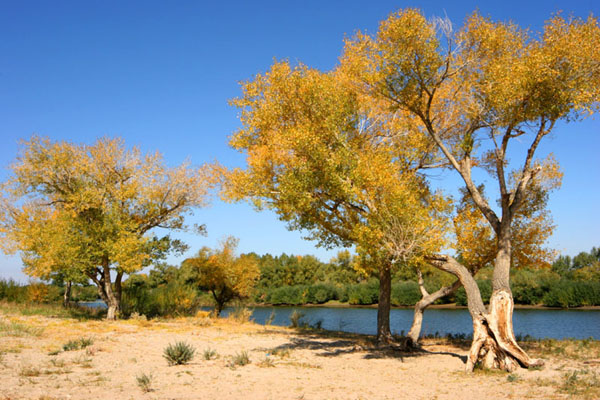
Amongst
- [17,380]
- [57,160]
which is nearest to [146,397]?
[17,380]

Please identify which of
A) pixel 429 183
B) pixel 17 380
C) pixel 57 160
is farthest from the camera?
pixel 57 160

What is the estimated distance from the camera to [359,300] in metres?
59.1

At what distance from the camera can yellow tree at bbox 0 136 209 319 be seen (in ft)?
58.4

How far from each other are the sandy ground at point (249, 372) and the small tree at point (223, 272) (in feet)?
34.2

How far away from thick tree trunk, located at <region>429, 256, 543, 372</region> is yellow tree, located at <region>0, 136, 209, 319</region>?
13.9 metres

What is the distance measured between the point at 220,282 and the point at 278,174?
14.1 metres

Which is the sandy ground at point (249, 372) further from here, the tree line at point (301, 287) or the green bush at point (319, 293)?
the green bush at point (319, 293)

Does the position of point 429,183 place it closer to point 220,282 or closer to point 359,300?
point 220,282

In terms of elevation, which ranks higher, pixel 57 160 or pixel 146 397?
pixel 57 160

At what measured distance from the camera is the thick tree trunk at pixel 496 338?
9.70m

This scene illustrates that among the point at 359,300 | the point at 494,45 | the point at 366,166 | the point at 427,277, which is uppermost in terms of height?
the point at 494,45

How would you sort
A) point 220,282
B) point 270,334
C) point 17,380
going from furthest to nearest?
point 220,282 → point 270,334 → point 17,380

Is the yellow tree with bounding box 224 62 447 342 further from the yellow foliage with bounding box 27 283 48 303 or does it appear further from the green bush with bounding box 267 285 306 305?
the green bush with bounding box 267 285 306 305

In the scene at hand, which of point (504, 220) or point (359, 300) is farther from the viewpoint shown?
point (359, 300)
